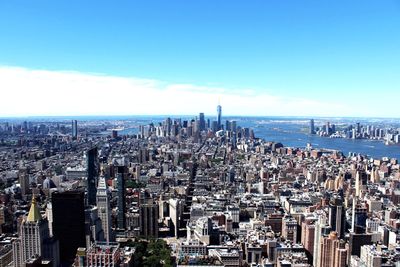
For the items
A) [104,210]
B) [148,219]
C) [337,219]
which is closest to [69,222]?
[104,210]

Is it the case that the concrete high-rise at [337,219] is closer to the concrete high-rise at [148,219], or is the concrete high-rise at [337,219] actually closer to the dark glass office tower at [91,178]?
the concrete high-rise at [148,219]

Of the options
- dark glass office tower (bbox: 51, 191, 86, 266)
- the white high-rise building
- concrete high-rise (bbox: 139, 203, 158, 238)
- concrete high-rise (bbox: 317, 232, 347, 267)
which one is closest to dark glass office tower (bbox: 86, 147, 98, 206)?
the white high-rise building

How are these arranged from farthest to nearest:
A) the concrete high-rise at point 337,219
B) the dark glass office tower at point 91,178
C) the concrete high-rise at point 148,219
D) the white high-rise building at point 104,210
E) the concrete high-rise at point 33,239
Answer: the dark glass office tower at point 91,178 → the concrete high-rise at point 148,219 → the concrete high-rise at point 337,219 → the white high-rise building at point 104,210 → the concrete high-rise at point 33,239

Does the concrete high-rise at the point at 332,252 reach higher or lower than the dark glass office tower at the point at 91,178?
lower

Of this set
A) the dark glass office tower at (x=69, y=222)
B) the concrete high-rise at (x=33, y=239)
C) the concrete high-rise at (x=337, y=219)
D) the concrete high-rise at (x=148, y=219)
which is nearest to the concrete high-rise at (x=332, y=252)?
the concrete high-rise at (x=337, y=219)

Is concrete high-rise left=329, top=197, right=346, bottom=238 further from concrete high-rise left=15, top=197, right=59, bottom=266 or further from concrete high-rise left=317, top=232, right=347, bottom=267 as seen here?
concrete high-rise left=15, top=197, right=59, bottom=266

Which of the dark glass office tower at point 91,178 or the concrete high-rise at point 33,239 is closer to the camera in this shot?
the concrete high-rise at point 33,239

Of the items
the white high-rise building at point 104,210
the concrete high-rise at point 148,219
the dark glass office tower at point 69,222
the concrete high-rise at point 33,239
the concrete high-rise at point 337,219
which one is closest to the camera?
the concrete high-rise at point 33,239

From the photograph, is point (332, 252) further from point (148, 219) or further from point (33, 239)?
point (33, 239)

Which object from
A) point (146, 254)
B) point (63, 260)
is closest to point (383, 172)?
point (146, 254)
